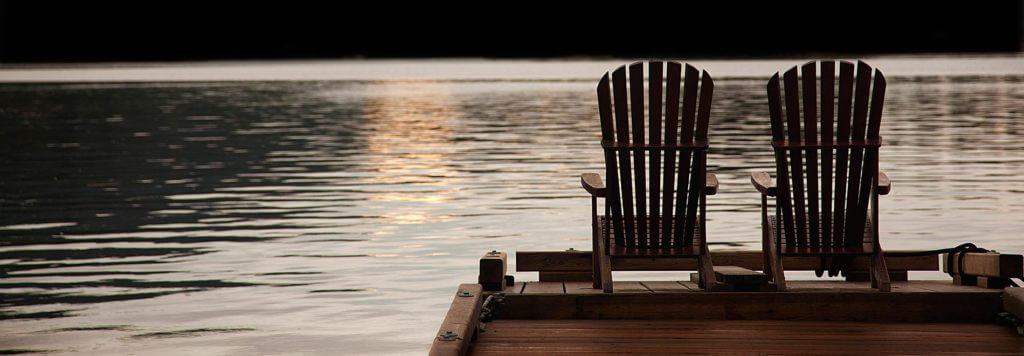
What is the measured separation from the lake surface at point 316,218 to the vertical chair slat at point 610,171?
73.8 inches

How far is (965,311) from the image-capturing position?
294 inches

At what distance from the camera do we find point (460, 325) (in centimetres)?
652

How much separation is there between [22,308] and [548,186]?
10837 millimetres

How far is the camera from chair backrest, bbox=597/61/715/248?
7.66 meters

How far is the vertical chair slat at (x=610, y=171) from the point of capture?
303 inches

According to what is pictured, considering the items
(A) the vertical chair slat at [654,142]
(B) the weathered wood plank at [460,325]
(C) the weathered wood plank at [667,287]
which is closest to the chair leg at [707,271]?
(C) the weathered wood plank at [667,287]

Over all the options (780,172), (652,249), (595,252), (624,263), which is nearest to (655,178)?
(652,249)

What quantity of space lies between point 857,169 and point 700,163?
764 millimetres

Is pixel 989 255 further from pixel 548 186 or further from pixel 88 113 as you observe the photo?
pixel 88 113

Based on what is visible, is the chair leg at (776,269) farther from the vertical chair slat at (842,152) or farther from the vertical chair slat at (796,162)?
the vertical chair slat at (842,152)

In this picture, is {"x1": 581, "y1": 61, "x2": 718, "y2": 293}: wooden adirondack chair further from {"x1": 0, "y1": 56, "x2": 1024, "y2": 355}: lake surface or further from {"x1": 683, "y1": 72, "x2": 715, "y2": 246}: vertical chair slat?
{"x1": 0, "y1": 56, "x2": 1024, "y2": 355}: lake surface

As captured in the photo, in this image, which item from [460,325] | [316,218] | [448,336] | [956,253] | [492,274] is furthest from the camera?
[316,218]

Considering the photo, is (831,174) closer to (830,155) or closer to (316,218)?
(830,155)

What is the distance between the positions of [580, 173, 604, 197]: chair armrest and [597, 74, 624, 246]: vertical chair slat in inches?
1.7
